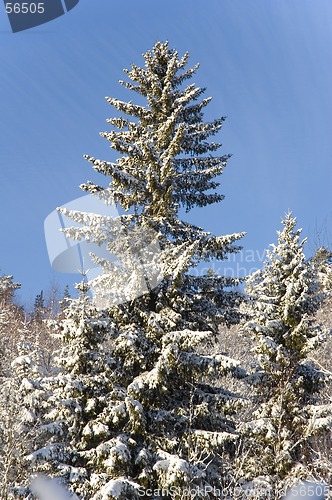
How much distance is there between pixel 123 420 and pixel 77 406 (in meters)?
1.24

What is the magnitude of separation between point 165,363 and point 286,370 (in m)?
5.20

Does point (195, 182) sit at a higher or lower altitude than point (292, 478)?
higher

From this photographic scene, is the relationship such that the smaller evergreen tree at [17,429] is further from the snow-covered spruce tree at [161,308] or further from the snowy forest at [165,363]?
the snow-covered spruce tree at [161,308]

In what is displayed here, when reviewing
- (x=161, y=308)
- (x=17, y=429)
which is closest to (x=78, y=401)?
(x=17, y=429)

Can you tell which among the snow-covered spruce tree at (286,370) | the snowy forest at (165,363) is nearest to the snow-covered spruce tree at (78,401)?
the snowy forest at (165,363)

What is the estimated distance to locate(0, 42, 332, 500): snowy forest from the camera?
33.3 ft

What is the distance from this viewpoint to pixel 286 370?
1348 cm

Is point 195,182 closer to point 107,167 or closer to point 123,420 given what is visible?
point 107,167

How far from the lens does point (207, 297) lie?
42.4ft

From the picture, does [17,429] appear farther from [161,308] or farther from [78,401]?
[161,308]

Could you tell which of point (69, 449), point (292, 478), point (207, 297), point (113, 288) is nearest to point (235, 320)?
point (207, 297)

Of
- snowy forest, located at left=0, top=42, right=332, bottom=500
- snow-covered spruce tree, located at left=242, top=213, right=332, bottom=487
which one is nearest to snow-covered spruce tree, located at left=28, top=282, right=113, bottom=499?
snowy forest, located at left=0, top=42, right=332, bottom=500

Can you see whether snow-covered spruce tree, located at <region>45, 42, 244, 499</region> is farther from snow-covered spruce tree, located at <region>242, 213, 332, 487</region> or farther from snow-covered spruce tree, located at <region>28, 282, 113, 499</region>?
snow-covered spruce tree, located at <region>242, 213, 332, 487</region>

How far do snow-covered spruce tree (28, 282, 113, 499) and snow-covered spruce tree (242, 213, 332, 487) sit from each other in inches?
183
